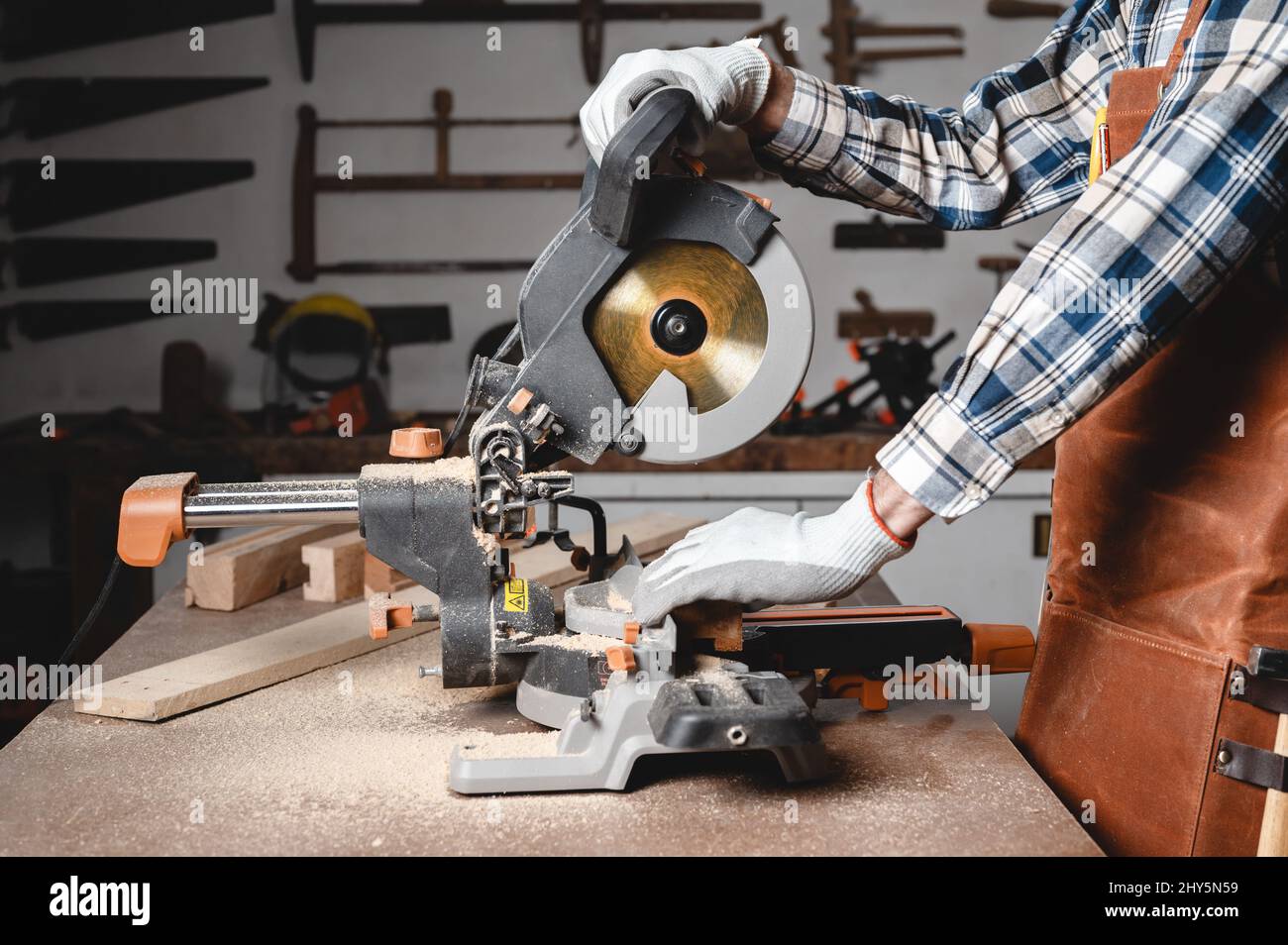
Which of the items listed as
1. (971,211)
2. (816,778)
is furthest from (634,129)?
(816,778)

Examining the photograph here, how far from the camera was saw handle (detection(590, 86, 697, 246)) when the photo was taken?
1111 mm

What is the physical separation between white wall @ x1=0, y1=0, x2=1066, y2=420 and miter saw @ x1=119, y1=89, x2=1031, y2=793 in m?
2.58

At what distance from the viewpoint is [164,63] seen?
370 cm

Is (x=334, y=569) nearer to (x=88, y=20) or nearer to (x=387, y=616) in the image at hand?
(x=387, y=616)

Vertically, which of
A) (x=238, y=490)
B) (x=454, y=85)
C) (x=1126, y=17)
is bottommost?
(x=238, y=490)

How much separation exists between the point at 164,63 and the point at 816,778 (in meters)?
3.56

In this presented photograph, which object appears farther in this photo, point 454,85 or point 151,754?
point 454,85

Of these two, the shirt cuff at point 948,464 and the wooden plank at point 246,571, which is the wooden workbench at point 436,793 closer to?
the shirt cuff at point 948,464

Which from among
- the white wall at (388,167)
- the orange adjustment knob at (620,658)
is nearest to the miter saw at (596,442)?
the orange adjustment knob at (620,658)

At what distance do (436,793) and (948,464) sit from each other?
559 millimetres

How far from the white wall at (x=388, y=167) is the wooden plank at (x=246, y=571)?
6.45ft

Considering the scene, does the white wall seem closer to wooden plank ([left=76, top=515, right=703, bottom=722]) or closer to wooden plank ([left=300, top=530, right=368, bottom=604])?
wooden plank ([left=300, top=530, right=368, bottom=604])
